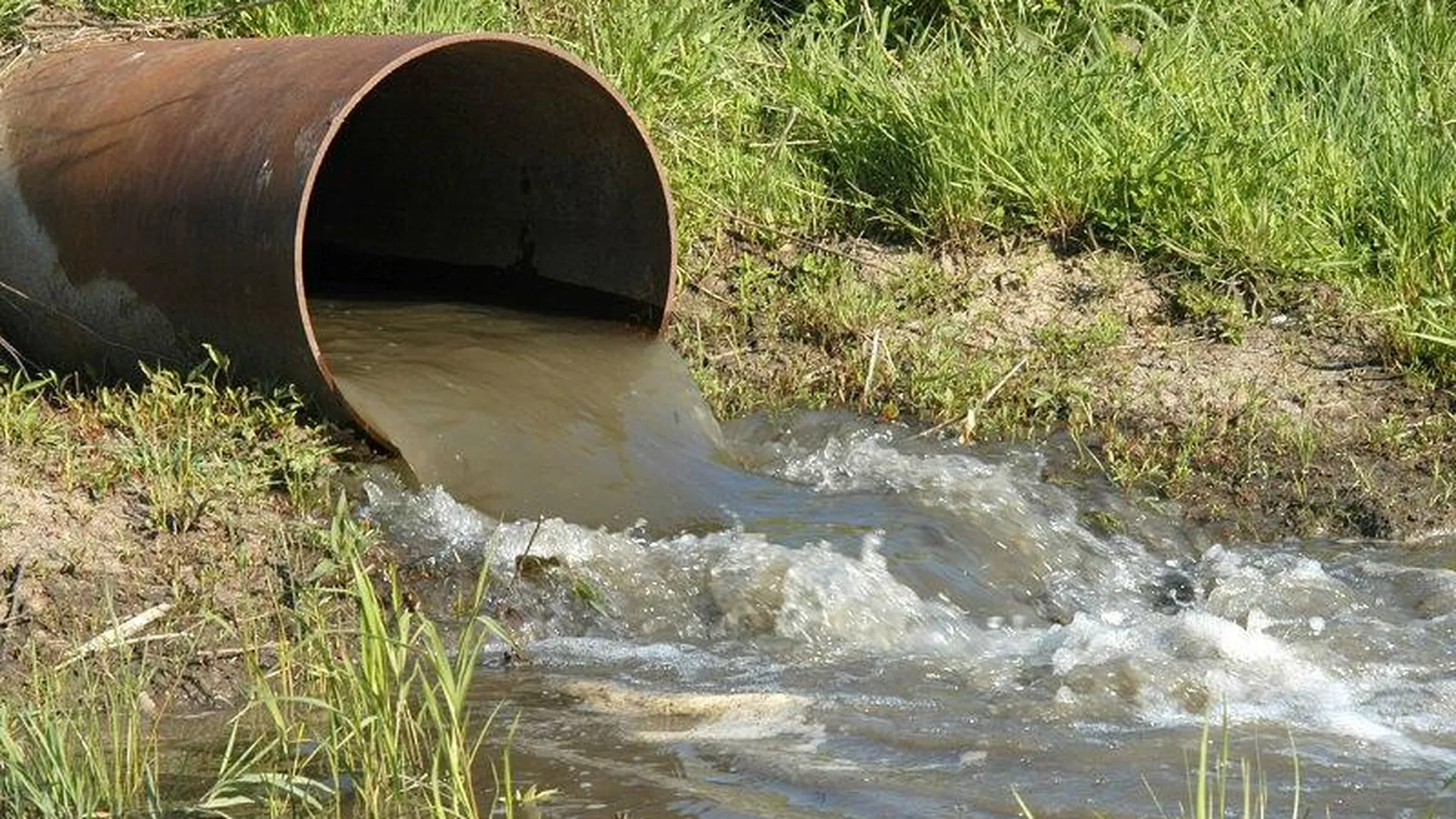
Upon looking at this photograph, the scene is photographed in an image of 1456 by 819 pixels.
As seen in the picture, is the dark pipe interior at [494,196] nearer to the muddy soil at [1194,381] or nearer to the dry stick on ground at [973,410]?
the muddy soil at [1194,381]

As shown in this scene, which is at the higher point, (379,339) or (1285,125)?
(1285,125)

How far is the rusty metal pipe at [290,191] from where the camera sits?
18.6 ft

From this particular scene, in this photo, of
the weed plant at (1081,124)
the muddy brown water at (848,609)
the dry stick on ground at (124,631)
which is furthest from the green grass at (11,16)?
the dry stick on ground at (124,631)

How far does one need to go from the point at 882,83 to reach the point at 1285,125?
4.56ft

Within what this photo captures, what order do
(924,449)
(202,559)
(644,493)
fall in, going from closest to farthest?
(202,559) → (644,493) → (924,449)

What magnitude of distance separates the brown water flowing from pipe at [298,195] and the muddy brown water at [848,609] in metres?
0.26

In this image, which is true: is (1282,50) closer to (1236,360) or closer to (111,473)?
(1236,360)

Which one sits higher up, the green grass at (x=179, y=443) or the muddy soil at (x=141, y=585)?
the green grass at (x=179, y=443)

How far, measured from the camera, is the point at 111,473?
5418 mm

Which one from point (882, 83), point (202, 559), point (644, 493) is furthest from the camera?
point (882, 83)

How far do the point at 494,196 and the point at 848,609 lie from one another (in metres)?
2.55

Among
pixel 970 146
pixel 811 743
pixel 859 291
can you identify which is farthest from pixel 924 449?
pixel 811 743

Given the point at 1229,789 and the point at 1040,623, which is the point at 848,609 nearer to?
the point at 1040,623

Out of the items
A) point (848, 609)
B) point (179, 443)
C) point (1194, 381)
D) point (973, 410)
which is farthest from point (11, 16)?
point (1194, 381)
